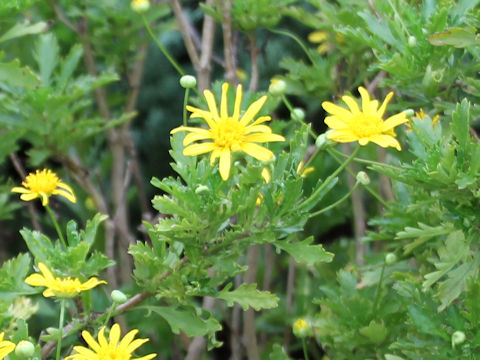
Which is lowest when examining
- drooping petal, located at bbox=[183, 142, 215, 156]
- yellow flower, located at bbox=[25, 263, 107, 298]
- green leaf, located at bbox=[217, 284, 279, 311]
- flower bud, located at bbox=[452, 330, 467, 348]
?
flower bud, located at bbox=[452, 330, 467, 348]

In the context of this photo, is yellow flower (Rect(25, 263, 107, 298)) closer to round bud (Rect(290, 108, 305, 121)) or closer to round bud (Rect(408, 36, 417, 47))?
round bud (Rect(290, 108, 305, 121))

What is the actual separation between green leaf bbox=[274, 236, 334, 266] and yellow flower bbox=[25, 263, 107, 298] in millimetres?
260

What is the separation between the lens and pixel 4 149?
5.38ft

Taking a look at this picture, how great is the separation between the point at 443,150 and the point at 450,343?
0.86ft

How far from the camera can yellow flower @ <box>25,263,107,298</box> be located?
108 cm

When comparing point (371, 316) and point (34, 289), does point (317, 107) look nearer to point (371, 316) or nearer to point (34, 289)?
point (371, 316)

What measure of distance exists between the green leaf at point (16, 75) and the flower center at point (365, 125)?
1.97ft

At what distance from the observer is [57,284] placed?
3.55 feet

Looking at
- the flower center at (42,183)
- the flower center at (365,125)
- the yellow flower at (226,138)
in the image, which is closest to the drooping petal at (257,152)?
the yellow flower at (226,138)

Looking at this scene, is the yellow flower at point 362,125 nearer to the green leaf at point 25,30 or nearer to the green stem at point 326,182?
the green stem at point 326,182

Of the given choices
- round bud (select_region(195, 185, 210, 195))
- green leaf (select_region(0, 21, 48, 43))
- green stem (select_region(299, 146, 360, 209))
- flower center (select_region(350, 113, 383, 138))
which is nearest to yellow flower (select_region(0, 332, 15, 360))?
round bud (select_region(195, 185, 210, 195))

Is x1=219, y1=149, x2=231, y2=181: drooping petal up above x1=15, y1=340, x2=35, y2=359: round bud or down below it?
above

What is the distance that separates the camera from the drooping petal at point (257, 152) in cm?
104

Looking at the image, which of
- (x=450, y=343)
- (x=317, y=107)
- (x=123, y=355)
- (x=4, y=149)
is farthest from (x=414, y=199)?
(x=317, y=107)
